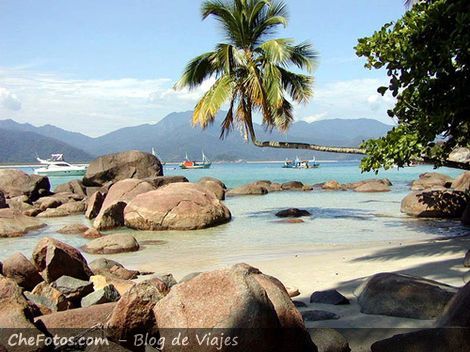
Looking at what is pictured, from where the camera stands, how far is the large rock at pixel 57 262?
276 inches

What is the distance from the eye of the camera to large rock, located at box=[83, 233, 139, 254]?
1190 centimetres

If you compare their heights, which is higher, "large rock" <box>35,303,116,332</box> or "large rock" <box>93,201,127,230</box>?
"large rock" <box>35,303,116,332</box>

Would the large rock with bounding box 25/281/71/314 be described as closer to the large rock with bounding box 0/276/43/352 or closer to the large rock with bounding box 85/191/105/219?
the large rock with bounding box 0/276/43/352

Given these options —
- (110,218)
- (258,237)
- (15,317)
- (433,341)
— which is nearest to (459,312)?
(433,341)

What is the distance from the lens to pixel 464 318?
149 inches

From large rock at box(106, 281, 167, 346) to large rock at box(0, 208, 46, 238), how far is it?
499 inches

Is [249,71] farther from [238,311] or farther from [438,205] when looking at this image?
[238,311]

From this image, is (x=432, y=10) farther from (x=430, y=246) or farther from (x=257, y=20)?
(x=257, y=20)

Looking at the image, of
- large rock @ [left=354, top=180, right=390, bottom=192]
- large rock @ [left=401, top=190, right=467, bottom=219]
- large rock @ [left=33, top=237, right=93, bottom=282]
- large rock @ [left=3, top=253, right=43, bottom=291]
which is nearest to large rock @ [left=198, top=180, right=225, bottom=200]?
large rock @ [left=354, top=180, right=390, bottom=192]

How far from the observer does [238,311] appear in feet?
12.1

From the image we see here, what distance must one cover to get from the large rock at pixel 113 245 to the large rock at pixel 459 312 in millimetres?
8962

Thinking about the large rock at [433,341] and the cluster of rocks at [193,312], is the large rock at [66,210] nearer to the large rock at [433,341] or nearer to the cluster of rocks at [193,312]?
the cluster of rocks at [193,312]

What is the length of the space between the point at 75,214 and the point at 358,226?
43.9 feet

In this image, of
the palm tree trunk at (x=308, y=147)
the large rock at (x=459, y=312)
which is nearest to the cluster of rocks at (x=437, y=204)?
the palm tree trunk at (x=308, y=147)
